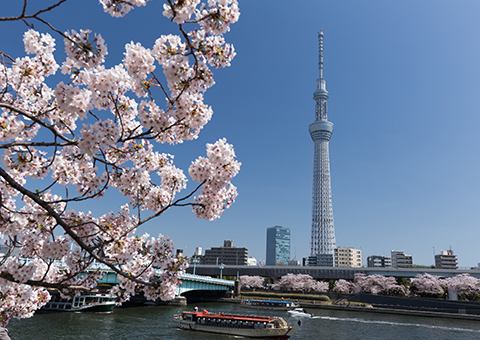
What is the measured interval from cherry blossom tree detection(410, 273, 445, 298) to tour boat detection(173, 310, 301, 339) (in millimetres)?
57365

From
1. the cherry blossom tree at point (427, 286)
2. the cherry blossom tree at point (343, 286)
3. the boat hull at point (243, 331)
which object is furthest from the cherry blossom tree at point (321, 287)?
the boat hull at point (243, 331)

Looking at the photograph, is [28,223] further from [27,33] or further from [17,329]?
[17,329]

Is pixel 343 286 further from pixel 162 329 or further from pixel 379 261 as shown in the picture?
pixel 379 261

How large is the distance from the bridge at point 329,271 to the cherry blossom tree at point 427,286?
14.0 feet

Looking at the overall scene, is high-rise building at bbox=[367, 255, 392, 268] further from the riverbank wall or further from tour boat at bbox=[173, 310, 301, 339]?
tour boat at bbox=[173, 310, 301, 339]

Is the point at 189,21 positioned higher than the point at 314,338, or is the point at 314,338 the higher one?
the point at 189,21

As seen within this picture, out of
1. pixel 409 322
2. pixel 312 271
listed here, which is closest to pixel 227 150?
pixel 409 322

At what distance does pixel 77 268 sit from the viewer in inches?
257

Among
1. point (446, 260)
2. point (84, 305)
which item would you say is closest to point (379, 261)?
point (446, 260)

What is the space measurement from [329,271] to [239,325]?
65261 mm

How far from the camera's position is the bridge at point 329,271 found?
89812mm

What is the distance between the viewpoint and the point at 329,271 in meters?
98.5

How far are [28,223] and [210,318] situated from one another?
129 ft

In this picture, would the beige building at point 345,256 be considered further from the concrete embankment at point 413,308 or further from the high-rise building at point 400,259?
the concrete embankment at point 413,308
